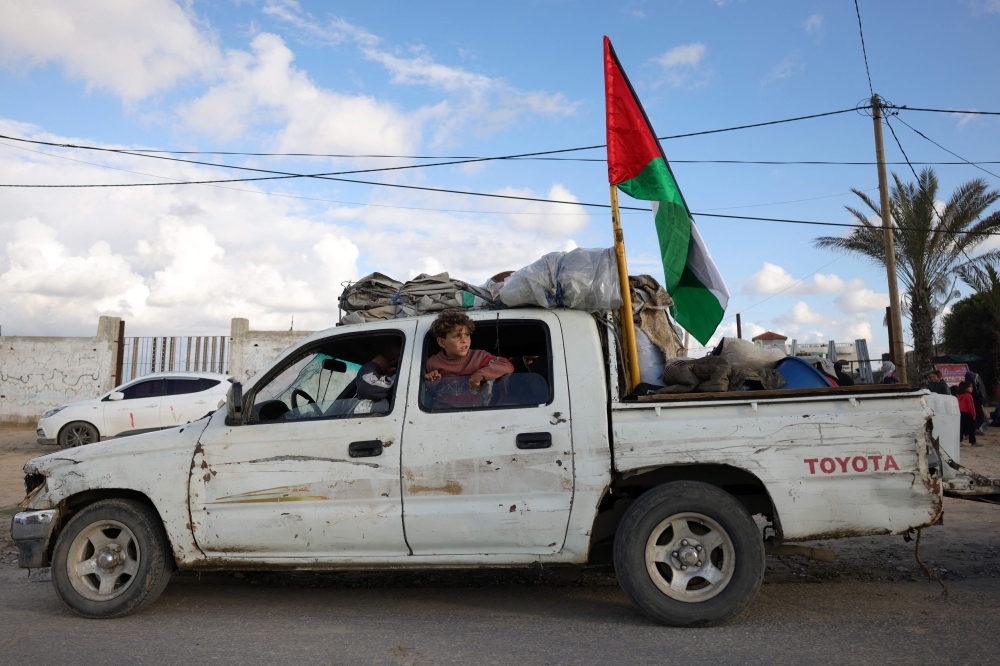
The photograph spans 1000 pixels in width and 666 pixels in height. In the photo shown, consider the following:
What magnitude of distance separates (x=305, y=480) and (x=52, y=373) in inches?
746

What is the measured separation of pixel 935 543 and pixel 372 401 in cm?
463

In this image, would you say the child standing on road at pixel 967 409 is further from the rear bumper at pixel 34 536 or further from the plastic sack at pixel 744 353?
the rear bumper at pixel 34 536

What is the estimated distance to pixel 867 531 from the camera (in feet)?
13.1

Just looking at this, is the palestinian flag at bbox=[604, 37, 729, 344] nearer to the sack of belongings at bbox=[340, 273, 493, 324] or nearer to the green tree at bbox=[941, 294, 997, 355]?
the sack of belongings at bbox=[340, 273, 493, 324]

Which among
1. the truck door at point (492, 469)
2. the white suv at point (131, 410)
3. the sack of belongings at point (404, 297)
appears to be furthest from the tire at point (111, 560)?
the white suv at point (131, 410)

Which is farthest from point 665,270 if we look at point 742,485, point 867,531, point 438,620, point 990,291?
point 990,291

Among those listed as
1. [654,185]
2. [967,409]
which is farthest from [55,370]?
[967,409]

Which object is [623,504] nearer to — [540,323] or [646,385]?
[646,385]

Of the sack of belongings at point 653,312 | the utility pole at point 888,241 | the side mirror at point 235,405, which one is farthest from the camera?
the utility pole at point 888,241

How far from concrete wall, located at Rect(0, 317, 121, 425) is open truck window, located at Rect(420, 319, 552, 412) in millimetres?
18350

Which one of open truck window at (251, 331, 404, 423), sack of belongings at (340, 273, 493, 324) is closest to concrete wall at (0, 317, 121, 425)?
sack of belongings at (340, 273, 493, 324)

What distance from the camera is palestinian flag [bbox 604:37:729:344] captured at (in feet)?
18.4

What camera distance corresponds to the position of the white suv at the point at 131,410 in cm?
1374

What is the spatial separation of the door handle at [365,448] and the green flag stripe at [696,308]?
259 centimetres
